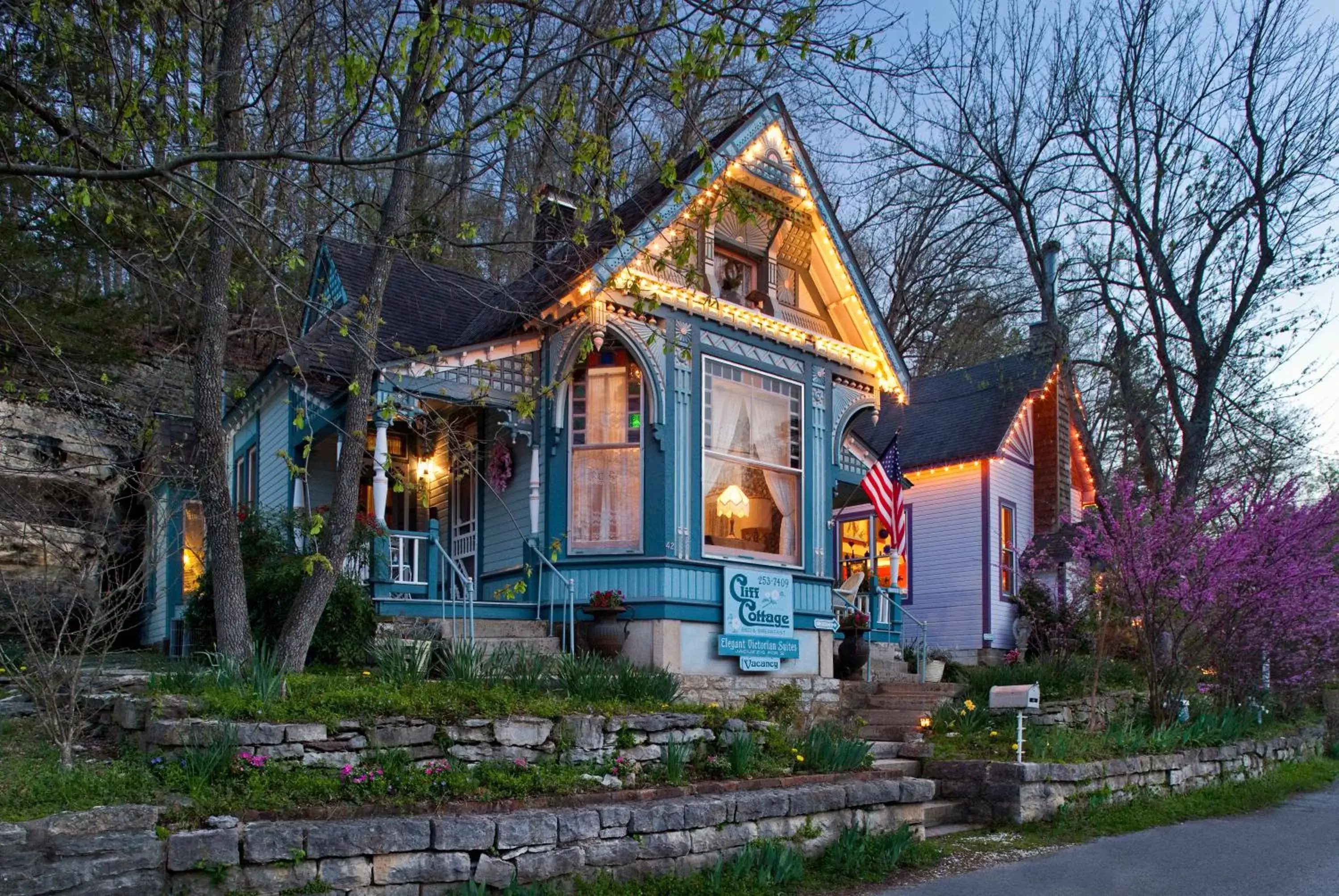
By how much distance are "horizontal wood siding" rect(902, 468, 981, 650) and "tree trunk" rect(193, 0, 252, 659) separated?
1418cm

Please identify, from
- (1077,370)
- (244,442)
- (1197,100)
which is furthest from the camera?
(1077,370)

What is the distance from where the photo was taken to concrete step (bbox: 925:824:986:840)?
983 centimetres

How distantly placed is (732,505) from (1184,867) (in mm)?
5961

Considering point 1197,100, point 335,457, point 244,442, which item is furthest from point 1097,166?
point 244,442

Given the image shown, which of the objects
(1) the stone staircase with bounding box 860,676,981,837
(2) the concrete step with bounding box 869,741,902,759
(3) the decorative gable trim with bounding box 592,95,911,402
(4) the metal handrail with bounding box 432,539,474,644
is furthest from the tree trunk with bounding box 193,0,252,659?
(2) the concrete step with bounding box 869,741,902,759

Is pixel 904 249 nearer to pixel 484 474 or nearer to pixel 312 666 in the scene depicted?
pixel 484 474

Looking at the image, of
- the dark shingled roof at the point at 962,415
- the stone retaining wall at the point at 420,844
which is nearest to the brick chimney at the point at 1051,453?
the dark shingled roof at the point at 962,415

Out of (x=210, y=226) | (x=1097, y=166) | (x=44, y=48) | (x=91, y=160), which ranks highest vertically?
(x=1097, y=166)

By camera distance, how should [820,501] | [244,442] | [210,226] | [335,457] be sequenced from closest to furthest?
[210,226]
[820,501]
[335,457]
[244,442]

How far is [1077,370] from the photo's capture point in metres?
27.6

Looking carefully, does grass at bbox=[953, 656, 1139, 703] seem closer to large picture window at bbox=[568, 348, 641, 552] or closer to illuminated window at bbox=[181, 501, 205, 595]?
large picture window at bbox=[568, 348, 641, 552]

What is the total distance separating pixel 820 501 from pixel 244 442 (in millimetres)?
8840

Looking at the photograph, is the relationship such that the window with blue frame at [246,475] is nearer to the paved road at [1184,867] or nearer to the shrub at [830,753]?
the shrub at [830,753]

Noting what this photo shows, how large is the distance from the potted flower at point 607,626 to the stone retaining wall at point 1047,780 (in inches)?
132
